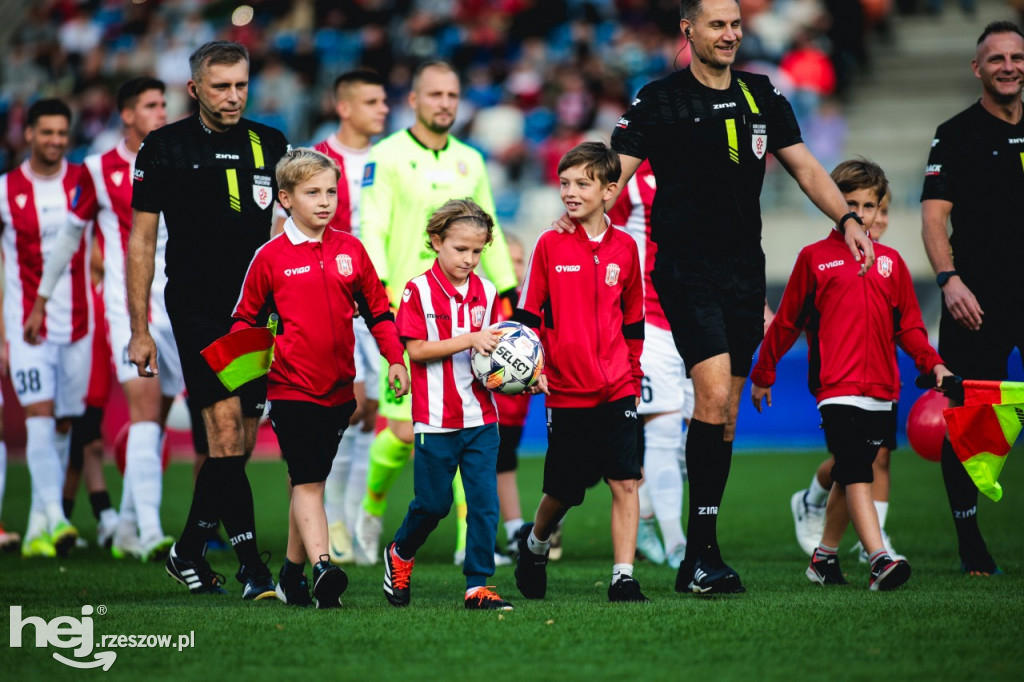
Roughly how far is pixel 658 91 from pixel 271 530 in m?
4.88

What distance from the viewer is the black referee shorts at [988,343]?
6.77 m

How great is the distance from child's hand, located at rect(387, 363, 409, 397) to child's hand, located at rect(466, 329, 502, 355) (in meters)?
0.31

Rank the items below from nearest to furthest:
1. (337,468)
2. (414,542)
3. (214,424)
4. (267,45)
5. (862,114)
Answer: (414,542) < (214,424) < (337,468) < (862,114) < (267,45)

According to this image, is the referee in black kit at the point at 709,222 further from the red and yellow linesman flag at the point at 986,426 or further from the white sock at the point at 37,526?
the white sock at the point at 37,526

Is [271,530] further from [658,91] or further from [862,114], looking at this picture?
[862,114]

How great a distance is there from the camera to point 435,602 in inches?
231

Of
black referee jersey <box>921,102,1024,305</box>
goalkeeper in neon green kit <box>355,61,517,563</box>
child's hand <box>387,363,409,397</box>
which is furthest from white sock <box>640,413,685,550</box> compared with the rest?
child's hand <box>387,363,409,397</box>

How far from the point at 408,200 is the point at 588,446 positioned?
8.02 ft

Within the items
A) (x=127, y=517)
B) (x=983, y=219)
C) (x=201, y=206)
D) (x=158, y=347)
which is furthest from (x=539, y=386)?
(x=127, y=517)

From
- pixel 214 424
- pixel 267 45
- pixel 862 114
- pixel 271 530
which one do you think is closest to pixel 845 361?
pixel 214 424

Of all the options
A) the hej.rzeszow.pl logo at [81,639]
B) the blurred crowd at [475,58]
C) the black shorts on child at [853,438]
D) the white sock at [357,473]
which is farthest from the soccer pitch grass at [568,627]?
the blurred crowd at [475,58]

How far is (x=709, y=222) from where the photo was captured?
5.93 metres

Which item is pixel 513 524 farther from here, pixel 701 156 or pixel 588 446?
pixel 701 156

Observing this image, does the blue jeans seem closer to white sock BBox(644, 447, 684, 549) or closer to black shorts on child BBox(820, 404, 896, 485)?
black shorts on child BBox(820, 404, 896, 485)
